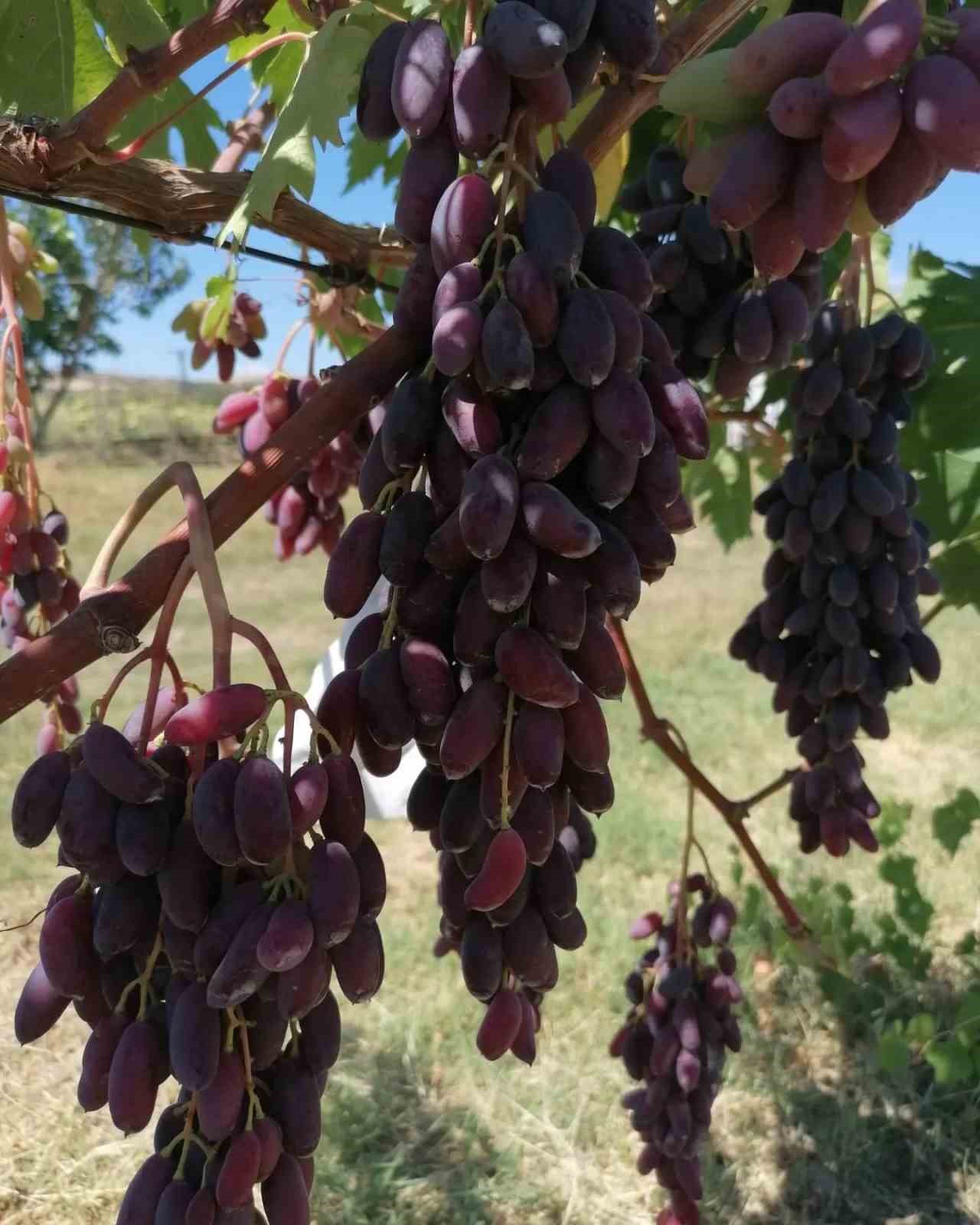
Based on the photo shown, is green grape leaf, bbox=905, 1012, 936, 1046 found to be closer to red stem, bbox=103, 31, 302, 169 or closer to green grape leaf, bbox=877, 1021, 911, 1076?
green grape leaf, bbox=877, 1021, 911, 1076

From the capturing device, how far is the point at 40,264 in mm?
1521

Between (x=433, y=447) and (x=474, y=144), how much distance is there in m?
0.16

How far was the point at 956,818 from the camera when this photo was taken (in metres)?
2.00

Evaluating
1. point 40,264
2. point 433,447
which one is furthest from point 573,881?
point 40,264

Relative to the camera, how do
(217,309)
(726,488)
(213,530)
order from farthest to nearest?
(726,488)
(217,309)
(213,530)

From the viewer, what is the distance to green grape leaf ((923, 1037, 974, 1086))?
1.75 metres

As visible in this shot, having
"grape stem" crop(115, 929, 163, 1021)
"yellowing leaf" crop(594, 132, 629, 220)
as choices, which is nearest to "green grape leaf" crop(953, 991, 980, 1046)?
"yellowing leaf" crop(594, 132, 629, 220)

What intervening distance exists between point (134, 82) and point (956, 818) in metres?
1.85

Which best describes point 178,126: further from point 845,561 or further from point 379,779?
point 845,561

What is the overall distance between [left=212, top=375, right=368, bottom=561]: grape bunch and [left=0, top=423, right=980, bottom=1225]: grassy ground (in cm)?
103

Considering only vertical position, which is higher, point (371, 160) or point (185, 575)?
point (371, 160)

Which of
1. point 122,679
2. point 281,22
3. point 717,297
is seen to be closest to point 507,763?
point 122,679

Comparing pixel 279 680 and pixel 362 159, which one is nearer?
pixel 279 680

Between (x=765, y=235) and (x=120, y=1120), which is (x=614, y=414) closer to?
(x=765, y=235)
